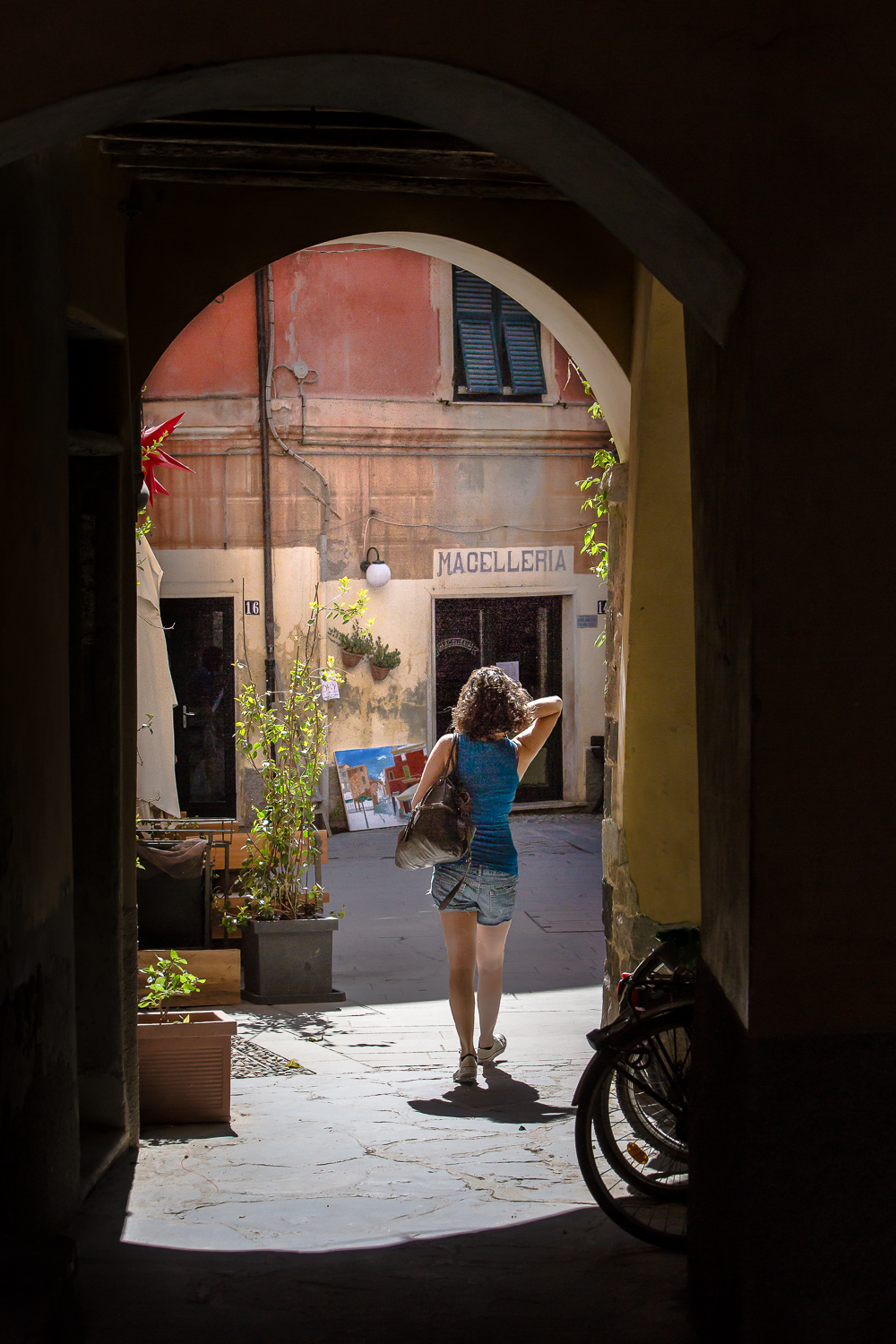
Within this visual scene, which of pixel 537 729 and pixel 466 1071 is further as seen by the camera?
pixel 537 729

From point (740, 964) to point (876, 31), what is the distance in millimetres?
1655

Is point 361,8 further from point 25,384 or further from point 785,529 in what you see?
point 25,384

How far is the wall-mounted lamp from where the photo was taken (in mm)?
13766

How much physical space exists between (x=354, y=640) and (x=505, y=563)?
6.39 feet

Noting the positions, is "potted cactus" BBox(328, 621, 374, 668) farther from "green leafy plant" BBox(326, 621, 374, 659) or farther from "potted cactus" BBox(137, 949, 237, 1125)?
"potted cactus" BBox(137, 949, 237, 1125)

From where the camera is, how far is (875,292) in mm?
2213

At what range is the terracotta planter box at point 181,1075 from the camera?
185 inches

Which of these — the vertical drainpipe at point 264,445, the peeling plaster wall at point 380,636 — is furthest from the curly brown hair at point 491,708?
the vertical drainpipe at point 264,445

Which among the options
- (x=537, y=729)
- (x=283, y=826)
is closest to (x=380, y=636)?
(x=283, y=826)

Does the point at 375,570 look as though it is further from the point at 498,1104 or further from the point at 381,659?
the point at 498,1104

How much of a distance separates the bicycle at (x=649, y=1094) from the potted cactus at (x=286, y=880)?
3209 millimetres

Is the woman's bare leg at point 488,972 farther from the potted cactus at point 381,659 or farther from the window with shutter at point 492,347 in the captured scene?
the window with shutter at point 492,347

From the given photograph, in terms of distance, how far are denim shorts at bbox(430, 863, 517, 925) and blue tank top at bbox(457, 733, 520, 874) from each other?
0.12 ft

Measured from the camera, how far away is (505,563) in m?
14.3
